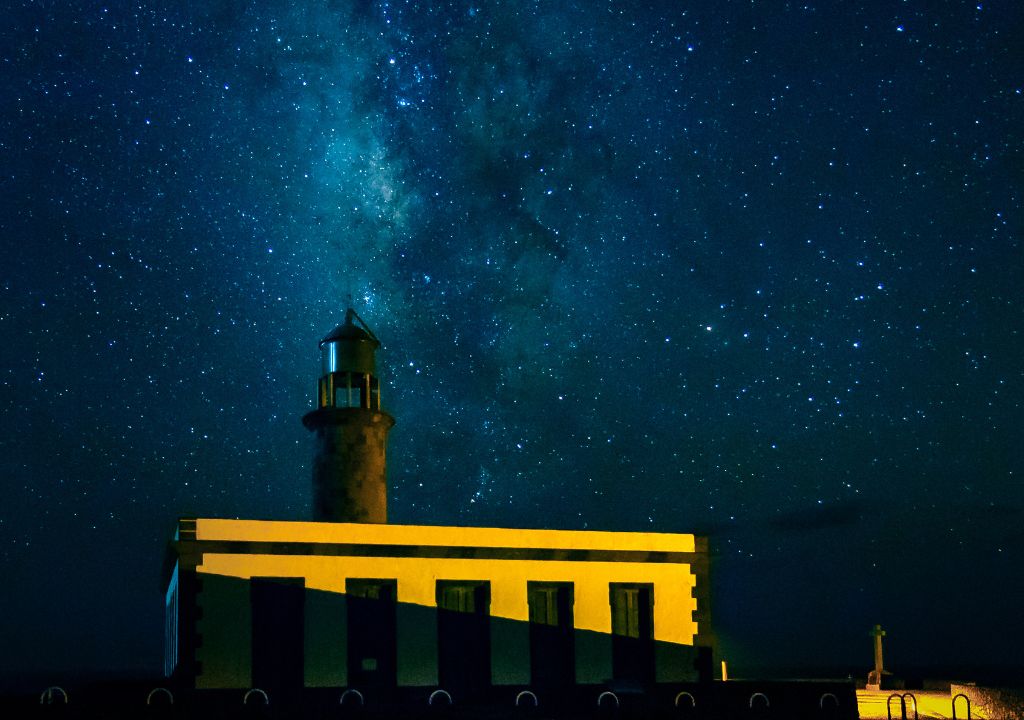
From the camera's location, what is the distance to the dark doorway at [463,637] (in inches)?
896

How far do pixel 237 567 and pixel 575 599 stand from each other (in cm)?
721

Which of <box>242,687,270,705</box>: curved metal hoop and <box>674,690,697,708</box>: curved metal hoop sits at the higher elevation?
<box>242,687,270,705</box>: curved metal hoop

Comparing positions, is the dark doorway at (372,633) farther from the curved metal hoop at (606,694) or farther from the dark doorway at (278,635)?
the curved metal hoop at (606,694)

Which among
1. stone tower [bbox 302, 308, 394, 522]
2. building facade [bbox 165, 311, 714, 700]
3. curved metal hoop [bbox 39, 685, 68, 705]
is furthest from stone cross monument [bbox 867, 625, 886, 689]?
curved metal hoop [bbox 39, 685, 68, 705]

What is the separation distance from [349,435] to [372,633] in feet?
17.3

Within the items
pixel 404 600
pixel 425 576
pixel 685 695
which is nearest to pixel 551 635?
pixel 425 576

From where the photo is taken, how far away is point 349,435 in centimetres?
2594

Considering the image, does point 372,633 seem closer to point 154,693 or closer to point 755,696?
point 154,693

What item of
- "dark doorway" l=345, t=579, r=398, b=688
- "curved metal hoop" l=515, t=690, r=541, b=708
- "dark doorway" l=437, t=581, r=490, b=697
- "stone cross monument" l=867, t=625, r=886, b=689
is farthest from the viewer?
"stone cross monument" l=867, t=625, r=886, b=689

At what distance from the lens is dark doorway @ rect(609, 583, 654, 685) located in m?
24.1

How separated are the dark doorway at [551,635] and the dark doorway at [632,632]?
1.07m

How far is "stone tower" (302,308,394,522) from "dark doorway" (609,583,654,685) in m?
5.69

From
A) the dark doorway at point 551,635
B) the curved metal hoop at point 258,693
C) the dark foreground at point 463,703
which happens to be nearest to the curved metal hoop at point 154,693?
the dark foreground at point 463,703

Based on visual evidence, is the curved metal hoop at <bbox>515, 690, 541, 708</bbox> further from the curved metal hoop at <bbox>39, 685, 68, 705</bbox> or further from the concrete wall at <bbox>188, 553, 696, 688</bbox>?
the curved metal hoop at <bbox>39, 685, 68, 705</bbox>
